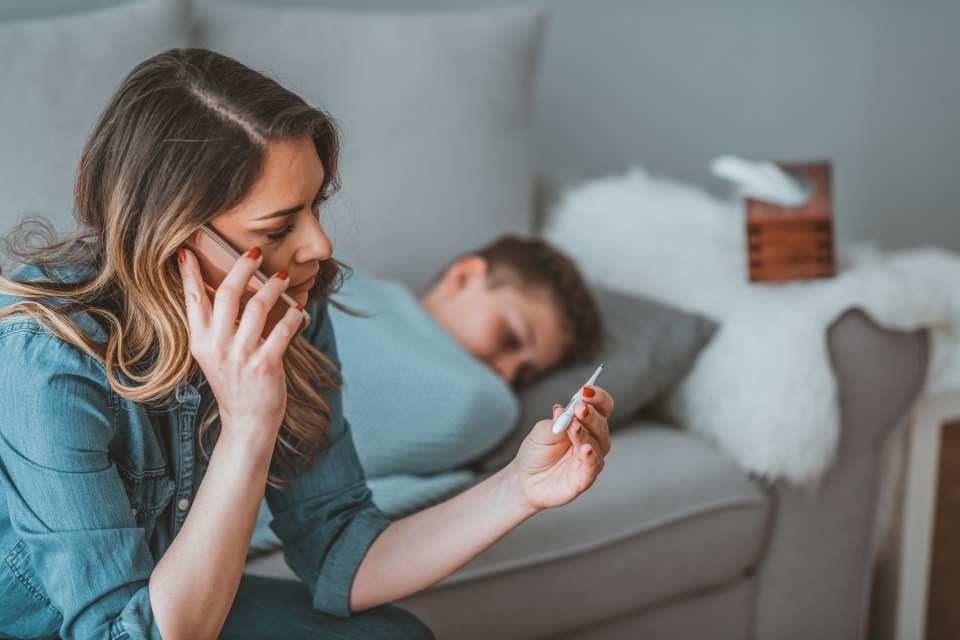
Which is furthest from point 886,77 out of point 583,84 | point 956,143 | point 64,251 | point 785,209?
point 64,251

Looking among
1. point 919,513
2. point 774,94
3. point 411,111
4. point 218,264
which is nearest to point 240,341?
point 218,264

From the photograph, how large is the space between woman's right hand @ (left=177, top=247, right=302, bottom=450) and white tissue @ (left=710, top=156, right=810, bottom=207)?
103cm

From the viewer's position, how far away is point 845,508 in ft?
4.79

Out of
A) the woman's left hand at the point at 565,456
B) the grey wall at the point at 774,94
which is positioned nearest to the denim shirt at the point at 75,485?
the woman's left hand at the point at 565,456

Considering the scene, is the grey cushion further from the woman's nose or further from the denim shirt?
the woman's nose

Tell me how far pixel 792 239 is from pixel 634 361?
1.13ft

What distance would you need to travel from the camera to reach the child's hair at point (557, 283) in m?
1.40

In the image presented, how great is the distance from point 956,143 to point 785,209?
1.66 meters

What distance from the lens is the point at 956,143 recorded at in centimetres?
291

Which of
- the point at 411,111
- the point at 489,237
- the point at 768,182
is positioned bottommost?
the point at 489,237

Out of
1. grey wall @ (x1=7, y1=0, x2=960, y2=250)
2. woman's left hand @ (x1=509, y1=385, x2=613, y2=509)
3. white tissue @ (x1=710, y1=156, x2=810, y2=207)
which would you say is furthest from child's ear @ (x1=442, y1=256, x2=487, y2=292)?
grey wall @ (x1=7, y1=0, x2=960, y2=250)

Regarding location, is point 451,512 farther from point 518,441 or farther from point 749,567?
point 749,567

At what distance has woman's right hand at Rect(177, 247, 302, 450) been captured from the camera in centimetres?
68

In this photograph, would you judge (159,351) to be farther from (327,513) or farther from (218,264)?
(327,513)
